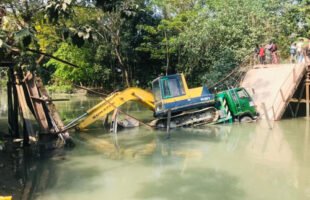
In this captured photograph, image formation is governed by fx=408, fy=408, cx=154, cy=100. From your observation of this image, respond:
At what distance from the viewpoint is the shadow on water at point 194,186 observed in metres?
8.29

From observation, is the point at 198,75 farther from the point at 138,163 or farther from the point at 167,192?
the point at 167,192

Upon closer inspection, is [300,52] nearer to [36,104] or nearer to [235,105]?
[235,105]

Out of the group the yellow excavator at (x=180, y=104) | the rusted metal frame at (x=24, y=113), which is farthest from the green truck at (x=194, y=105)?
the rusted metal frame at (x=24, y=113)

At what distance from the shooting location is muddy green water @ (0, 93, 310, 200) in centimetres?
857

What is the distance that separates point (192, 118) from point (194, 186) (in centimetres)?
854

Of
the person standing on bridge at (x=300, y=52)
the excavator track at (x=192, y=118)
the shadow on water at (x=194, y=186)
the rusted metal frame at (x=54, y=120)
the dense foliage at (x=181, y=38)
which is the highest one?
the dense foliage at (x=181, y=38)

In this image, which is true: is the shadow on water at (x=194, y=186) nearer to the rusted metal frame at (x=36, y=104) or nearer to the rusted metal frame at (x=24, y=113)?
the rusted metal frame at (x=24, y=113)

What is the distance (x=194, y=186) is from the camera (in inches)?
351

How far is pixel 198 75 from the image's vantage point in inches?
1299

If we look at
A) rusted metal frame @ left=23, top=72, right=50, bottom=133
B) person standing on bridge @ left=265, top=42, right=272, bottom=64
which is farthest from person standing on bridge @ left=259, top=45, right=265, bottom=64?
rusted metal frame @ left=23, top=72, right=50, bottom=133

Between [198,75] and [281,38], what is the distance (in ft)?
22.8

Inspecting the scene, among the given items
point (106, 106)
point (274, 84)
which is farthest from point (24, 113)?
point (274, 84)

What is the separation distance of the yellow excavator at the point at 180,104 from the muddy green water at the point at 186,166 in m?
0.91

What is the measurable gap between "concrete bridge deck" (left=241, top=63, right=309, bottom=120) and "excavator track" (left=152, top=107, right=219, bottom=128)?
2.91 meters
